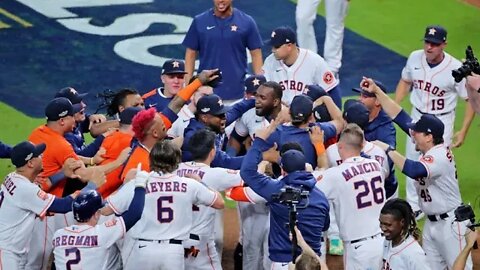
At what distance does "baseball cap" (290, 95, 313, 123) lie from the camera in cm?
1018

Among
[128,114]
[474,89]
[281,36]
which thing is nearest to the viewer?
[474,89]

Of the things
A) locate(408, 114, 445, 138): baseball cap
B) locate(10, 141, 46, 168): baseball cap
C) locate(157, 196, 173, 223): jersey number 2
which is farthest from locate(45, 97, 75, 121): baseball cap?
locate(408, 114, 445, 138): baseball cap

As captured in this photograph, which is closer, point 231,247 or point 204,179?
point 204,179

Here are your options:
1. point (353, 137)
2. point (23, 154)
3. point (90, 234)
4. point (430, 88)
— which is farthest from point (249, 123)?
point (90, 234)

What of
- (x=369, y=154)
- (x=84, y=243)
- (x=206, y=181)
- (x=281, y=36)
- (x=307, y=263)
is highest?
(x=281, y=36)

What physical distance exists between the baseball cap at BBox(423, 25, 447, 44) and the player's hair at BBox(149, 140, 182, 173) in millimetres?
3717

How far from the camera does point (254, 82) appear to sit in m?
11.3

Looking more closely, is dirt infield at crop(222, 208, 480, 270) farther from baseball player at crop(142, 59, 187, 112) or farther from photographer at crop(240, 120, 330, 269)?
photographer at crop(240, 120, 330, 269)

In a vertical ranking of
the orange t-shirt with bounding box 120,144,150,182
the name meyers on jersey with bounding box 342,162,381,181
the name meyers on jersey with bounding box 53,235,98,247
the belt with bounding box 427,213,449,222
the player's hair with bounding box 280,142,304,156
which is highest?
the player's hair with bounding box 280,142,304,156

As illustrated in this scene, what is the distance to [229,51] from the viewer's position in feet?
41.7

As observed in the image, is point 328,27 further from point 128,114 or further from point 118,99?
point 128,114

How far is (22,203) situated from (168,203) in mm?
1200

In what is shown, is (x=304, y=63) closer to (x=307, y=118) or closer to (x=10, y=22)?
(x=307, y=118)

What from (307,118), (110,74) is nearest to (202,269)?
(307,118)
